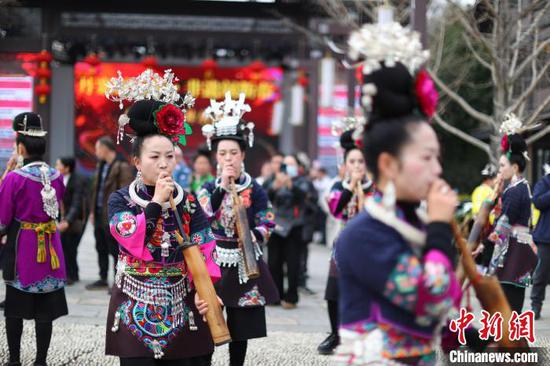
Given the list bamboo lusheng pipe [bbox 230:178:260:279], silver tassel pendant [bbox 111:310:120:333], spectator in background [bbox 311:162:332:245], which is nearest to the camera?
silver tassel pendant [bbox 111:310:120:333]

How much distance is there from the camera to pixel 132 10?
16469 millimetres

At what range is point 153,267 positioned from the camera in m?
4.21

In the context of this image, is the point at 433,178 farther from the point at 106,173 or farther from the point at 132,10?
the point at 132,10

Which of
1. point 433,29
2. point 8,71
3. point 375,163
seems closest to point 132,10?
point 433,29

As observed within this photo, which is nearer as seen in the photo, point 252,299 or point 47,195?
point 252,299

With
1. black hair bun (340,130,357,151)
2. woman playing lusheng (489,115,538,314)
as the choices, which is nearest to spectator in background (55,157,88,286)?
black hair bun (340,130,357,151)

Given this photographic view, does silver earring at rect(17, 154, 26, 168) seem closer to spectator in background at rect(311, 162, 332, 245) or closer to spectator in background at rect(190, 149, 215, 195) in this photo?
spectator in background at rect(190, 149, 215, 195)

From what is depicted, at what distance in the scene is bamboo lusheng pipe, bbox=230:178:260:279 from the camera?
223 inches

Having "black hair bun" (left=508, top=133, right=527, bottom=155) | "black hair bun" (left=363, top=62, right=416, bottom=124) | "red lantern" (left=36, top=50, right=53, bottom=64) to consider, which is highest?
"red lantern" (left=36, top=50, right=53, bottom=64)

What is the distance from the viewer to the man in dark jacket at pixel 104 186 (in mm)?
9500

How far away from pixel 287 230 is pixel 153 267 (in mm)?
5668

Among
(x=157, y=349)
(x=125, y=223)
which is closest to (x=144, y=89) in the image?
(x=125, y=223)

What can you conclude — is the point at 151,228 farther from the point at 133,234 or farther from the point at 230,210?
the point at 230,210

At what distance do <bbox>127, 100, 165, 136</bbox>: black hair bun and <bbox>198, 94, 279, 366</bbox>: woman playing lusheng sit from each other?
1.53m
